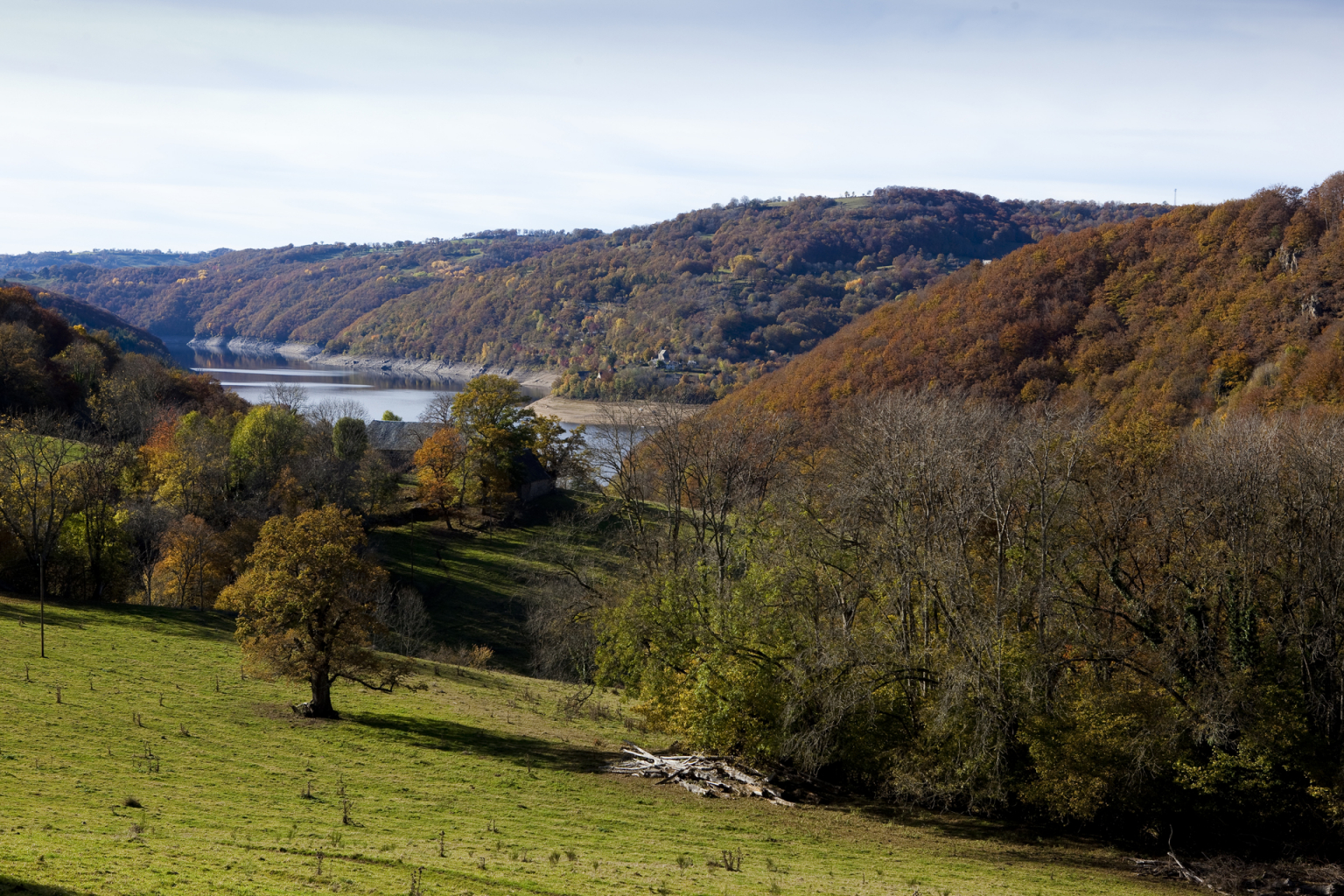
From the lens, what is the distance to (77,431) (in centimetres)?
6562

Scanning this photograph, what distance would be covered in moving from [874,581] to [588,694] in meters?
12.1

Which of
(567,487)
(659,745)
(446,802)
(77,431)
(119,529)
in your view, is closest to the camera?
(446,802)

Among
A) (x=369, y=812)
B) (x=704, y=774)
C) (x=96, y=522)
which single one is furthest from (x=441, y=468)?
(x=369, y=812)

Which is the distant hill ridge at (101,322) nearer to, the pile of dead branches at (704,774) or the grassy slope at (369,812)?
the grassy slope at (369,812)

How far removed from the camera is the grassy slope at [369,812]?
13391 mm

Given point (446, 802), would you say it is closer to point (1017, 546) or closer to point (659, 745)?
point (659, 745)

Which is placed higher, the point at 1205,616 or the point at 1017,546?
the point at 1017,546

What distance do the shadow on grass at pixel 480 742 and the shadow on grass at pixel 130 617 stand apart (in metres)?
12.2

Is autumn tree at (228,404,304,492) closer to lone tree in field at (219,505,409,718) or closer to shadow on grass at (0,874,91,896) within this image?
lone tree in field at (219,505,409,718)

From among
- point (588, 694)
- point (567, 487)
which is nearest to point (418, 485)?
point (567, 487)

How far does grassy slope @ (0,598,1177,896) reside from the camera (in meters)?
13.4

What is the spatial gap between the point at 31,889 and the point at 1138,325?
90978 mm

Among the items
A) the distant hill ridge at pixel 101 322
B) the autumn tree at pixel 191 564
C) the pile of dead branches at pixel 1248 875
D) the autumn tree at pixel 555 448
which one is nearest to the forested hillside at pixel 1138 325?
the autumn tree at pixel 555 448

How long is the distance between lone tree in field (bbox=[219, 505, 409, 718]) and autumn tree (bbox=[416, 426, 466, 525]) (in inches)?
1456
